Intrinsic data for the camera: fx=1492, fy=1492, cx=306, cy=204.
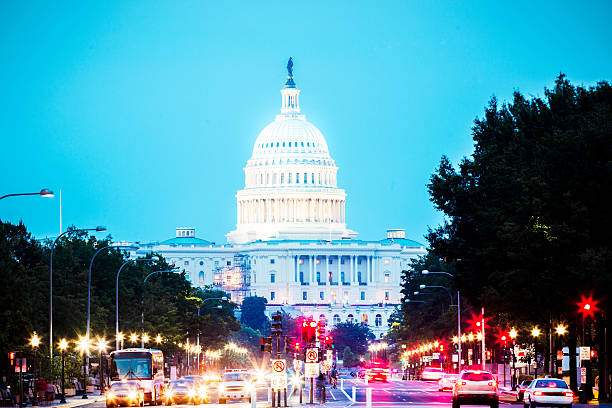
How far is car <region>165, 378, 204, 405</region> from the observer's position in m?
77.1

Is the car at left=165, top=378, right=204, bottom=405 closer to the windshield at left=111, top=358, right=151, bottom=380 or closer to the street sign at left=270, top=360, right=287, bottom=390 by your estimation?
the windshield at left=111, top=358, right=151, bottom=380

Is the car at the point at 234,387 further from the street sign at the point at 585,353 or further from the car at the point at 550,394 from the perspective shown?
the car at the point at 550,394

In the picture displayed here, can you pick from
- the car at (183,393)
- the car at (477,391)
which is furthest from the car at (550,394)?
the car at (183,393)

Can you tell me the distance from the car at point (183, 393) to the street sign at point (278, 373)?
9155 millimetres

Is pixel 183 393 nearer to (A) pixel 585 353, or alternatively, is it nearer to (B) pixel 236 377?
(B) pixel 236 377

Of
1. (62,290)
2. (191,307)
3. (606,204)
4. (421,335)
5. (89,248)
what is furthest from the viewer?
(421,335)

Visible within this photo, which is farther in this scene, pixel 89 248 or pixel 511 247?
pixel 89 248

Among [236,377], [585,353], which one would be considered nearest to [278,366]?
[585,353]

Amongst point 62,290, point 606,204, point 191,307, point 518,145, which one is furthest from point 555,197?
point 191,307

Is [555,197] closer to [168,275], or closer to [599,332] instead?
[599,332]

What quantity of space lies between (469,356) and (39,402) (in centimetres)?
5922

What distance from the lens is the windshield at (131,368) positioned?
80375mm

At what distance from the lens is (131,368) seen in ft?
264

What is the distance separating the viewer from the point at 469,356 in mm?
131125
